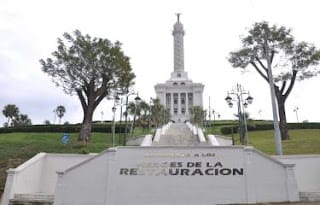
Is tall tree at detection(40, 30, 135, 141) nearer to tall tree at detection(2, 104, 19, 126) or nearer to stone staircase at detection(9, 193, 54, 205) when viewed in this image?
stone staircase at detection(9, 193, 54, 205)

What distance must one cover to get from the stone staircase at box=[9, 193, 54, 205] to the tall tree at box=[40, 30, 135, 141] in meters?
10.9

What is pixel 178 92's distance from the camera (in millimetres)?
86125

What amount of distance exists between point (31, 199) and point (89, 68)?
44.3 feet

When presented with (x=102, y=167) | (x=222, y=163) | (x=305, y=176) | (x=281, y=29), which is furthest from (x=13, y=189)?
(x=281, y=29)

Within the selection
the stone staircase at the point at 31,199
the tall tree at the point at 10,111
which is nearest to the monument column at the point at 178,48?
the tall tree at the point at 10,111

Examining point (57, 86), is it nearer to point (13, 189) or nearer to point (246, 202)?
point (13, 189)

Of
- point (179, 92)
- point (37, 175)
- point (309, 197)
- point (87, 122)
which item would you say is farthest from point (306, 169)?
point (179, 92)

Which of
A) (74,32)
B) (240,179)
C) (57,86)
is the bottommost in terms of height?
(240,179)

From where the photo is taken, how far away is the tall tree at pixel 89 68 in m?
24.2

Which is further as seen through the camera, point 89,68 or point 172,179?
point 89,68

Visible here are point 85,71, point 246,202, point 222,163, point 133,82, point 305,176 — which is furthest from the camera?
point 133,82

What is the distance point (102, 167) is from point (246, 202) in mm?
5859

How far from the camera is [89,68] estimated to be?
24250 millimetres

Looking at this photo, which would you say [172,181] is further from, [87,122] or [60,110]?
[60,110]
